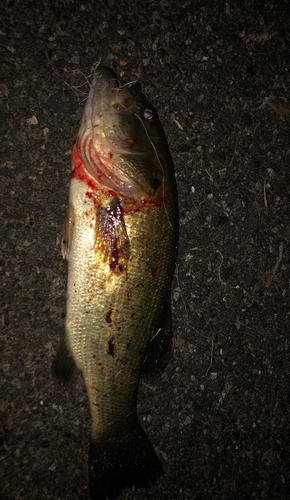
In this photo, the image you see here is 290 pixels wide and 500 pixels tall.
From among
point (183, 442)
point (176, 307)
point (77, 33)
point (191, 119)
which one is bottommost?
point (183, 442)

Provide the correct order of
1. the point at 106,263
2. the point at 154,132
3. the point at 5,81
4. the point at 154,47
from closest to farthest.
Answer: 1. the point at 106,263
2. the point at 154,132
3. the point at 5,81
4. the point at 154,47

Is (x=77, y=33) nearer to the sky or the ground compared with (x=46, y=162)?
nearer to the sky

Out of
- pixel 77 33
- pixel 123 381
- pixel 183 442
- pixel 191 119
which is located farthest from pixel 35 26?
pixel 183 442

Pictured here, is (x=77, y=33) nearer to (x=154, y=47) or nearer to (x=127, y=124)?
(x=154, y=47)

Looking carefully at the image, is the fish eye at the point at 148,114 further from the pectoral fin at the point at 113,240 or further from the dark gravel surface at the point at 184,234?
the pectoral fin at the point at 113,240

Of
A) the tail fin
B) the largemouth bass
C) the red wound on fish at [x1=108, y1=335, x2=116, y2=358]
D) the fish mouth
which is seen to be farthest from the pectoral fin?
the tail fin

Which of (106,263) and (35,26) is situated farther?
(35,26)

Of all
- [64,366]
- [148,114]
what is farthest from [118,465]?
[148,114]

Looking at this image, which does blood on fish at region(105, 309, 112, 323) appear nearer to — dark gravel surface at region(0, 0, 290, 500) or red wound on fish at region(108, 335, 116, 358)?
red wound on fish at region(108, 335, 116, 358)

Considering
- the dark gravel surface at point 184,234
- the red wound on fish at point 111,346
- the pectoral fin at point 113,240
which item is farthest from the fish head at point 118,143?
the red wound on fish at point 111,346
